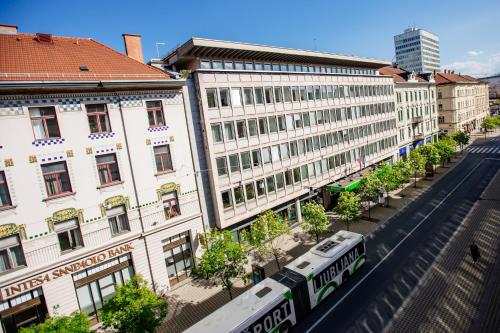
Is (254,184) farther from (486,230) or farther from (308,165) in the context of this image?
(486,230)

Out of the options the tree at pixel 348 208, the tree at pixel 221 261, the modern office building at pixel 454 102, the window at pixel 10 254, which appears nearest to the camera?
the window at pixel 10 254

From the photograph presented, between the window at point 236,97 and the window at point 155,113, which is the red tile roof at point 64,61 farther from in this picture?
the window at point 236,97

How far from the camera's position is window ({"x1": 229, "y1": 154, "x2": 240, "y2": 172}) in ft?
98.2

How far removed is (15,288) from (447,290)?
29433 millimetres

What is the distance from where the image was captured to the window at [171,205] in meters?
25.6

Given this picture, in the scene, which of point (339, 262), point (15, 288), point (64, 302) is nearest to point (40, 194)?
point (15, 288)

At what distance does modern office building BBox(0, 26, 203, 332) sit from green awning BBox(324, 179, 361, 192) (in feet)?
66.2

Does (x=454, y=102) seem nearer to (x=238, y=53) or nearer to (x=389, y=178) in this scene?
(x=389, y=178)

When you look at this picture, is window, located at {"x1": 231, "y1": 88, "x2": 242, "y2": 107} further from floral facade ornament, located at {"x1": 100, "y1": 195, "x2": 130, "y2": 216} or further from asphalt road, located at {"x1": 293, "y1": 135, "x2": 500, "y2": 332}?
asphalt road, located at {"x1": 293, "y1": 135, "x2": 500, "y2": 332}

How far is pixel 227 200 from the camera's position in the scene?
2984cm

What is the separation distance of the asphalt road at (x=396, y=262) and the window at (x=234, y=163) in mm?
14835

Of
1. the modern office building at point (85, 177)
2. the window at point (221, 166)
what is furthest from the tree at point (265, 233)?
the window at point (221, 166)

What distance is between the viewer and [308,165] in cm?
3806

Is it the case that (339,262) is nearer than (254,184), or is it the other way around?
(339,262)
